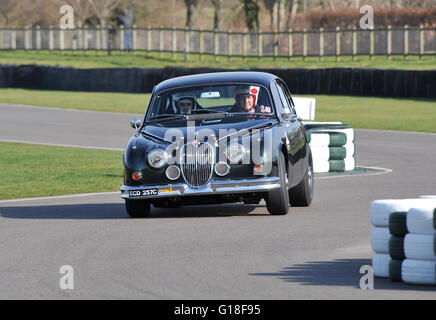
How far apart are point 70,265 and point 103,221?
2920 mm

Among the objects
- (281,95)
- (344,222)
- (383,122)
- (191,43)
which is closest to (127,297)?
(344,222)

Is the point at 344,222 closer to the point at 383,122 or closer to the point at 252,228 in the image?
the point at 252,228

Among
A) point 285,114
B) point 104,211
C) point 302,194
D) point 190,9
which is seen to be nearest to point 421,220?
point 285,114

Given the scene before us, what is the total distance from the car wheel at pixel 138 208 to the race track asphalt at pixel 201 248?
15cm

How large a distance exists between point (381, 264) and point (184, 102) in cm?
508

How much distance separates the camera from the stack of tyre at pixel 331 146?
16.4 meters

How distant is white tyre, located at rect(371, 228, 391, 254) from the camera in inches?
295

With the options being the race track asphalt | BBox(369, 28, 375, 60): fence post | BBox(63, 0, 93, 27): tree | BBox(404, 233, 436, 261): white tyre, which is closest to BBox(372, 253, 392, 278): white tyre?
the race track asphalt

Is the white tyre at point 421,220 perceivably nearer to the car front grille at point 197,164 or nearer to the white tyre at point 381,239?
the white tyre at point 381,239

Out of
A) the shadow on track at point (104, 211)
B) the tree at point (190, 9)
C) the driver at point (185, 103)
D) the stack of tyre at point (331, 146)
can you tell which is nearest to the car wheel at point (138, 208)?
the shadow on track at point (104, 211)

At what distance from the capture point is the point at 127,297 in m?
6.86

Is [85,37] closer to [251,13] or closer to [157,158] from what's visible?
[251,13]

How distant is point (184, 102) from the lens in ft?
39.6
